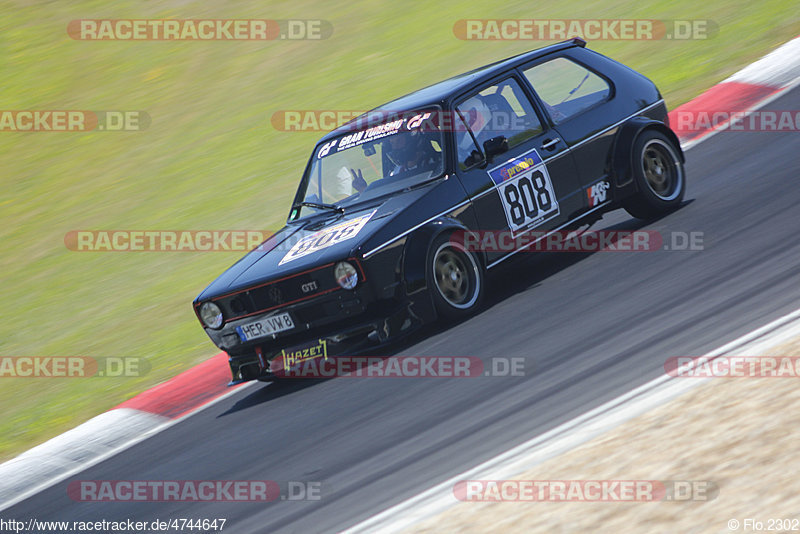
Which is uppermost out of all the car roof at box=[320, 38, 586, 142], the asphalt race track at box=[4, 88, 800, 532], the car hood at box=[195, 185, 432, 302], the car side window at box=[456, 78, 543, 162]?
the car roof at box=[320, 38, 586, 142]

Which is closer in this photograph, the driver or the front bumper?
the front bumper

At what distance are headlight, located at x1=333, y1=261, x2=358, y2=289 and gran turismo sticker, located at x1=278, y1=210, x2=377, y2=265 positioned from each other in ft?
0.88

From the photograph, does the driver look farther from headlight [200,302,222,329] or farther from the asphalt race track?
headlight [200,302,222,329]

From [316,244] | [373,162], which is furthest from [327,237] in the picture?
[373,162]

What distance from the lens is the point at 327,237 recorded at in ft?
21.1

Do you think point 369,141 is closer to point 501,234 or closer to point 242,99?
point 501,234

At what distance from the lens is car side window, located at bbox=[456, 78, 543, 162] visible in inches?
271

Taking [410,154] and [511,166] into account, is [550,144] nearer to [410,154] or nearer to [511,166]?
[511,166]

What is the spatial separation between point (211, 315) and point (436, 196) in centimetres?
175

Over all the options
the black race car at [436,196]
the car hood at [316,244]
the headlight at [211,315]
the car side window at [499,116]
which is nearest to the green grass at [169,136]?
the headlight at [211,315]

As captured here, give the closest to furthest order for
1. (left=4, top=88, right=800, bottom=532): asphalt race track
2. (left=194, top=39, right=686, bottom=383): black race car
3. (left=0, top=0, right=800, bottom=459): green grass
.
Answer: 1. (left=4, top=88, right=800, bottom=532): asphalt race track
2. (left=194, top=39, right=686, bottom=383): black race car
3. (left=0, top=0, right=800, bottom=459): green grass

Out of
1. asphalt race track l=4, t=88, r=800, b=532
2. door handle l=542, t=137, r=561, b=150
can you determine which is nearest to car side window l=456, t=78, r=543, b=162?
door handle l=542, t=137, r=561, b=150

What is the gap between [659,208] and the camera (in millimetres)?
7574

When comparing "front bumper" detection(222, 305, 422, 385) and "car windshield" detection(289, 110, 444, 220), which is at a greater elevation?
"car windshield" detection(289, 110, 444, 220)
